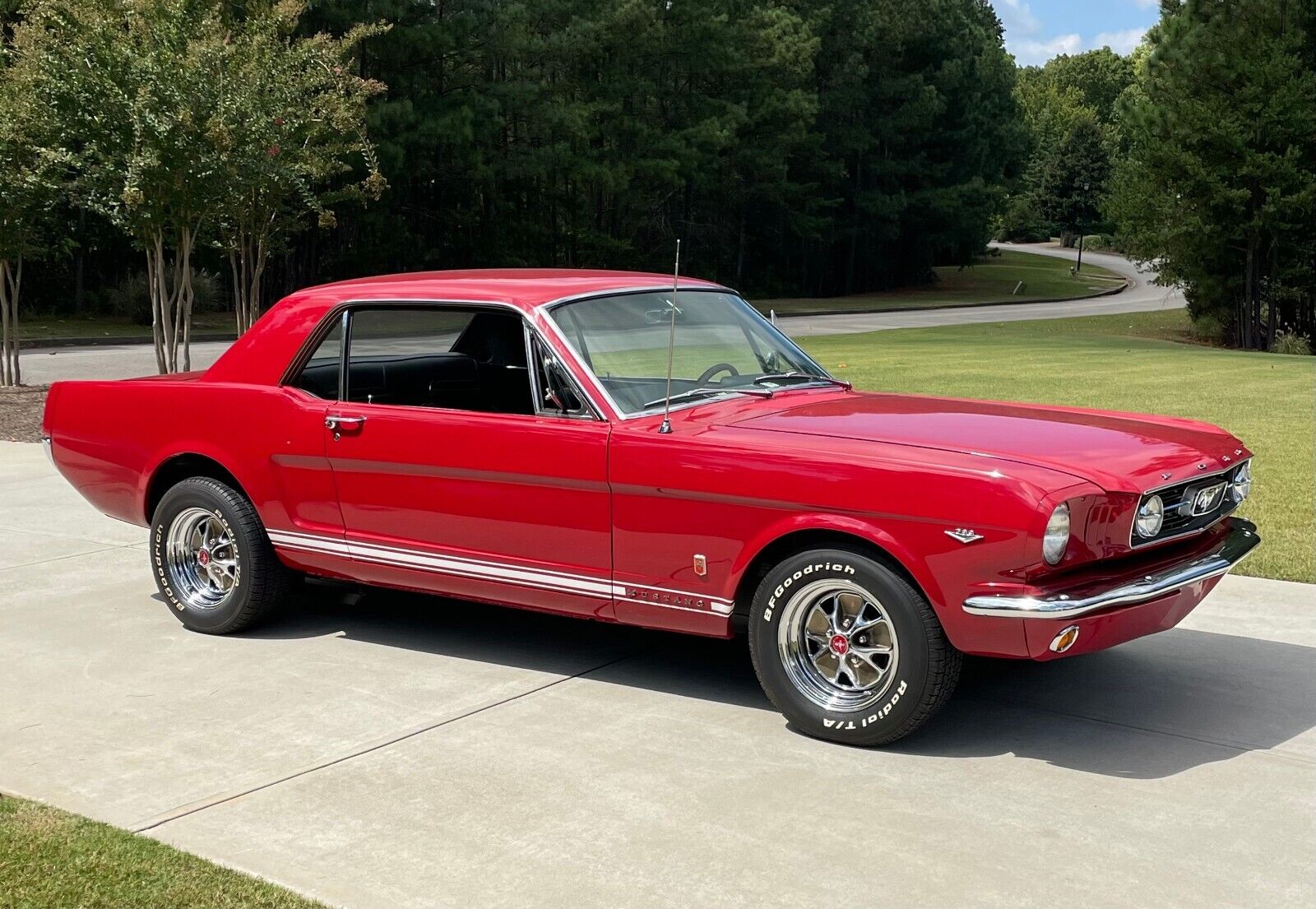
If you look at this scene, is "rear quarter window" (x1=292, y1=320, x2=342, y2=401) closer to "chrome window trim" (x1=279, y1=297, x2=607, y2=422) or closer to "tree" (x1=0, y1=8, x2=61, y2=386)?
"chrome window trim" (x1=279, y1=297, x2=607, y2=422)

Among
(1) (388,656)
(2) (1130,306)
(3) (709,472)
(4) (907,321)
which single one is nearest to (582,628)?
(1) (388,656)

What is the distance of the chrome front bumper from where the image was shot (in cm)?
445

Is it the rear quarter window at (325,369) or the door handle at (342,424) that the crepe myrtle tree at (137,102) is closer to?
the rear quarter window at (325,369)

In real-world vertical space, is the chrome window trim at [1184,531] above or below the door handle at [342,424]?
below

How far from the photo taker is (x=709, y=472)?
5027 millimetres

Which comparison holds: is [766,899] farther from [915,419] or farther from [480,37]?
[480,37]

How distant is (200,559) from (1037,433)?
3779 mm

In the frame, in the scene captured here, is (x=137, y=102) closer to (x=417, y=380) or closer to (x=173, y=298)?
(x=173, y=298)

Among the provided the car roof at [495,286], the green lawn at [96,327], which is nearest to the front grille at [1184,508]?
the car roof at [495,286]

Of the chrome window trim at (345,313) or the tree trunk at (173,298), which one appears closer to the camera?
the chrome window trim at (345,313)

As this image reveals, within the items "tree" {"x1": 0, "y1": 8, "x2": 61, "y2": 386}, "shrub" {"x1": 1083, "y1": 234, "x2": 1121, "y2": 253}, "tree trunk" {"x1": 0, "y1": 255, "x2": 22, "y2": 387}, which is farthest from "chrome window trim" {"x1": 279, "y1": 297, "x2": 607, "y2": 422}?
"shrub" {"x1": 1083, "y1": 234, "x2": 1121, "y2": 253}

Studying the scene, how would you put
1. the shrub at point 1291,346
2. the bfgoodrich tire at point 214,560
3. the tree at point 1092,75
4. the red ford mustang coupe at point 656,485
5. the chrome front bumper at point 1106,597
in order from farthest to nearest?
the tree at point 1092,75 → the shrub at point 1291,346 → the bfgoodrich tire at point 214,560 → the red ford mustang coupe at point 656,485 → the chrome front bumper at point 1106,597

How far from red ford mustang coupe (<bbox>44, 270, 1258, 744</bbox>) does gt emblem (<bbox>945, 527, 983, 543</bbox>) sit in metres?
0.01

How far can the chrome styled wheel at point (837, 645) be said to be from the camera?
15.9 ft
